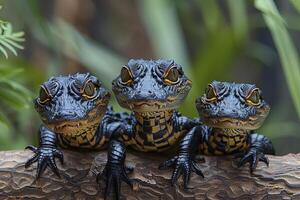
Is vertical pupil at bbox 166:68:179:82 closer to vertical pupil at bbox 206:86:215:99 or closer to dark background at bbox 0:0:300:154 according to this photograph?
vertical pupil at bbox 206:86:215:99

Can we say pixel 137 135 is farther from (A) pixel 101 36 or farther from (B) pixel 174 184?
(A) pixel 101 36

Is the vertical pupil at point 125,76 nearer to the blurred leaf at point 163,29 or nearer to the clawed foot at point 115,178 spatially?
the clawed foot at point 115,178

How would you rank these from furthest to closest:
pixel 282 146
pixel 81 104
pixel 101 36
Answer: pixel 101 36, pixel 282 146, pixel 81 104

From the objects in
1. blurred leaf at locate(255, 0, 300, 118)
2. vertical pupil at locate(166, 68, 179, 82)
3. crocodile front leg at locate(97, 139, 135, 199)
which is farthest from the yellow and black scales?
blurred leaf at locate(255, 0, 300, 118)


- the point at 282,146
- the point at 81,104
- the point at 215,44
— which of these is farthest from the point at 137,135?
the point at 282,146

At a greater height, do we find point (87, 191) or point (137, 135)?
point (137, 135)

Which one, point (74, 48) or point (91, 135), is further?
point (74, 48)

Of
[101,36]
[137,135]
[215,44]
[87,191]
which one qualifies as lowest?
[87,191]
